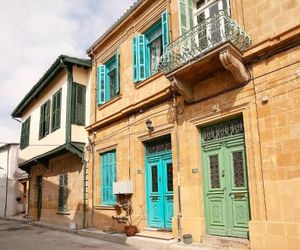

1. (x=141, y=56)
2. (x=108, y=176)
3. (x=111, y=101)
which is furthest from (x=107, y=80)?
(x=108, y=176)

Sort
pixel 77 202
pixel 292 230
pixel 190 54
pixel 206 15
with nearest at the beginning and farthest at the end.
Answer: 1. pixel 292 230
2. pixel 190 54
3. pixel 206 15
4. pixel 77 202

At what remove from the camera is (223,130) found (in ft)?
25.9

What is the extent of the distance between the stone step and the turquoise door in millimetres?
1697

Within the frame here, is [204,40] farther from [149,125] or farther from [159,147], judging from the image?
[159,147]

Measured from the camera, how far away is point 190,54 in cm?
791

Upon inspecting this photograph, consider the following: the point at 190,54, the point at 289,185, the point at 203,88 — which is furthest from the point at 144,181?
the point at 289,185

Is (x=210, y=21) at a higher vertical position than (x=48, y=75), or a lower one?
lower

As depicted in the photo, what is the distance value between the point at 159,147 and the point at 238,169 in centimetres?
298

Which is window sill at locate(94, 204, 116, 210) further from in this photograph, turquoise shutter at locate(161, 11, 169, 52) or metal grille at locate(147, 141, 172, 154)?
turquoise shutter at locate(161, 11, 169, 52)

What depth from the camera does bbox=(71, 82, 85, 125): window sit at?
13.1m

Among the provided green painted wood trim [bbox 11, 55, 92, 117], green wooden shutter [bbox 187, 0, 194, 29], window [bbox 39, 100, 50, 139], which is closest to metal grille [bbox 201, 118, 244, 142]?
green wooden shutter [bbox 187, 0, 194, 29]

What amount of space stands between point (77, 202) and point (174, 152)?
593 centimetres

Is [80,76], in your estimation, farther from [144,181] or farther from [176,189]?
[176,189]

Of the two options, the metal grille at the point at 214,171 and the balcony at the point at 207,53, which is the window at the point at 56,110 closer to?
the balcony at the point at 207,53
